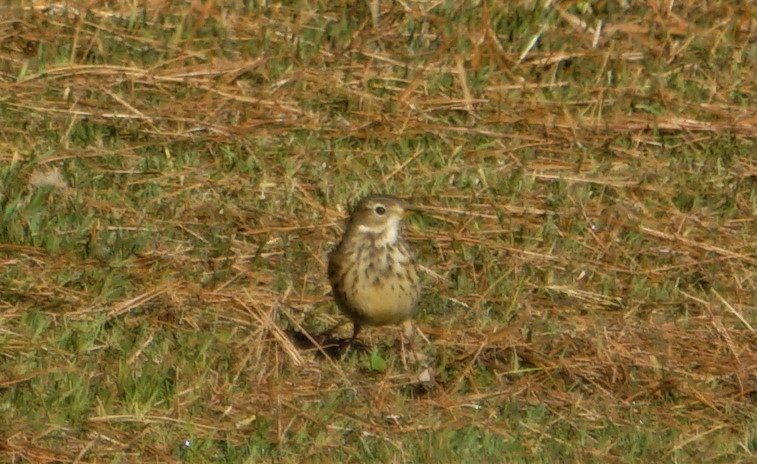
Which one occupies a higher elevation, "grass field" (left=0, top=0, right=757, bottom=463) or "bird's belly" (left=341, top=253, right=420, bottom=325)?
"bird's belly" (left=341, top=253, right=420, bottom=325)

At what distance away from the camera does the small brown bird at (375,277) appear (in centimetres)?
730

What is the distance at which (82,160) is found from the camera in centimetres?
929

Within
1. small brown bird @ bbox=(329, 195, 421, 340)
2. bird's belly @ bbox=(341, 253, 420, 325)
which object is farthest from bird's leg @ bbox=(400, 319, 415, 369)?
bird's belly @ bbox=(341, 253, 420, 325)

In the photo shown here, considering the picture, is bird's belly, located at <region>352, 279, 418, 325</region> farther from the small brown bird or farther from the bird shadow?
the bird shadow

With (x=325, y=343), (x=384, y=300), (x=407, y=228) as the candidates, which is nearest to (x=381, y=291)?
(x=384, y=300)

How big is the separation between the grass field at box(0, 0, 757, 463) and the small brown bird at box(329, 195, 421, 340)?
0.78 ft

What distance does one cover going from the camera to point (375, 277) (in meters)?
7.32

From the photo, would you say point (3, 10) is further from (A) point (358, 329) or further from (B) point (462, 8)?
(A) point (358, 329)

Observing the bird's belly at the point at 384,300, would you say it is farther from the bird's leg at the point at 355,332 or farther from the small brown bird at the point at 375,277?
the bird's leg at the point at 355,332

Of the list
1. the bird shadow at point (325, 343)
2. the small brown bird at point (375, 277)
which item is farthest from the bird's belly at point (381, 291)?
the bird shadow at point (325, 343)

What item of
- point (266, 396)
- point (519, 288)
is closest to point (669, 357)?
point (519, 288)

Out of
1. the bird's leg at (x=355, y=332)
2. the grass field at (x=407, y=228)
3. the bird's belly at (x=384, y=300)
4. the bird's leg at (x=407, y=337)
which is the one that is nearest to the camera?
the grass field at (x=407, y=228)

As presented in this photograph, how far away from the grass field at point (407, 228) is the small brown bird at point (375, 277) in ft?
0.78

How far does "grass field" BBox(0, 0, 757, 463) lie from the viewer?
683cm
